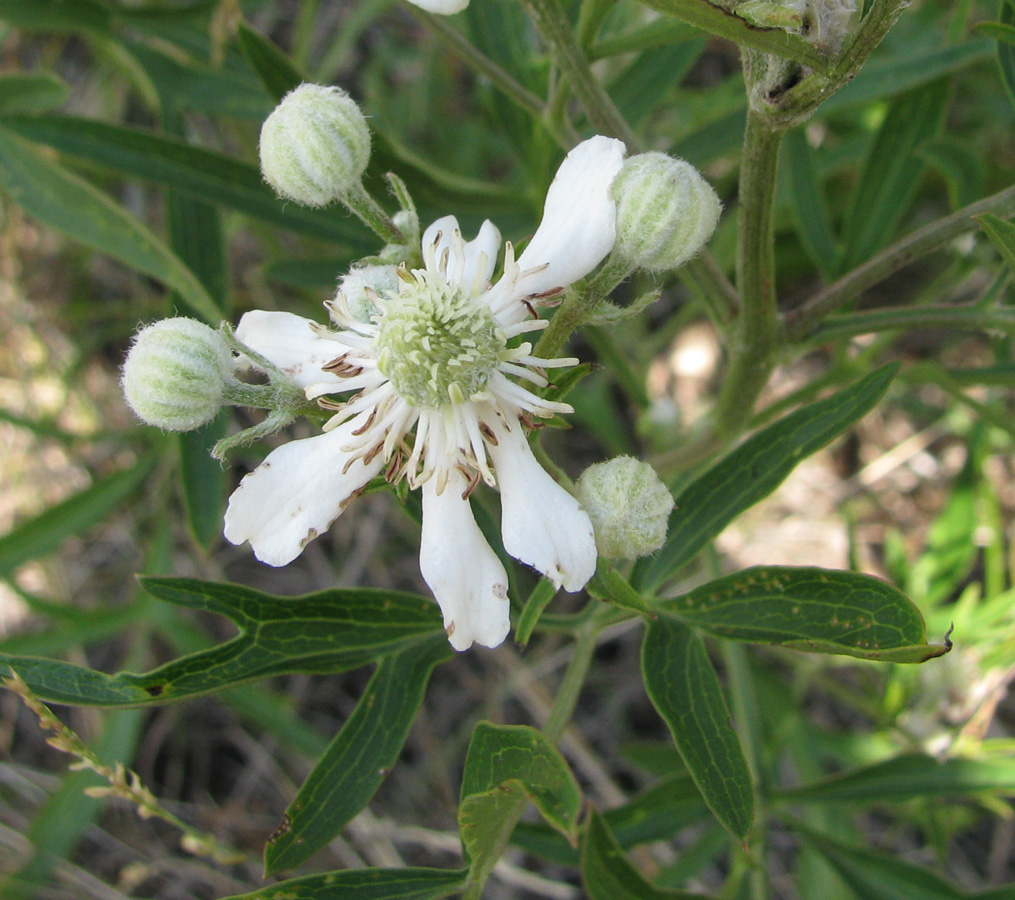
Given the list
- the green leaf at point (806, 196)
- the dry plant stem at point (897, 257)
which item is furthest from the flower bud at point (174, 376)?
the green leaf at point (806, 196)

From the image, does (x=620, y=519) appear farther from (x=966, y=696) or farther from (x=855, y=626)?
(x=966, y=696)

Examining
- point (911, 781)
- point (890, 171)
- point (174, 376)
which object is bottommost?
point (911, 781)

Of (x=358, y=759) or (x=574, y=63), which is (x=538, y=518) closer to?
(x=358, y=759)

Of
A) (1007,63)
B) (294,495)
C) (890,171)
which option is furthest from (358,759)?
(890,171)

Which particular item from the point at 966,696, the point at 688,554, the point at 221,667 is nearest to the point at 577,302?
the point at 688,554

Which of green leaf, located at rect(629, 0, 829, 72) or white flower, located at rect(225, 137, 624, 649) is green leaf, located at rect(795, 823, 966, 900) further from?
green leaf, located at rect(629, 0, 829, 72)

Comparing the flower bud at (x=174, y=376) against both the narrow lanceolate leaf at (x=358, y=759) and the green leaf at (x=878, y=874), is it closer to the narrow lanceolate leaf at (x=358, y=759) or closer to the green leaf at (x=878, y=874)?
the narrow lanceolate leaf at (x=358, y=759)

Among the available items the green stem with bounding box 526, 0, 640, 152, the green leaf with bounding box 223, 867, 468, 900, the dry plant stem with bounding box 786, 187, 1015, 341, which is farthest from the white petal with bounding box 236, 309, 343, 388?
the dry plant stem with bounding box 786, 187, 1015, 341
